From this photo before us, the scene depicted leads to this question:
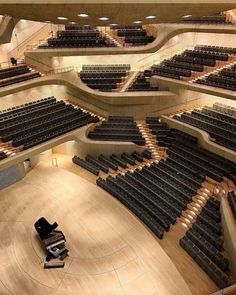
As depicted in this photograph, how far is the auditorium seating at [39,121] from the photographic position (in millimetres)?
9609

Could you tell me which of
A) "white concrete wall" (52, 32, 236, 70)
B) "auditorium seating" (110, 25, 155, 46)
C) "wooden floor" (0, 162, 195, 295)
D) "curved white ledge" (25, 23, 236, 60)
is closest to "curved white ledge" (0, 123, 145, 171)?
"wooden floor" (0, 162, 195, 295)

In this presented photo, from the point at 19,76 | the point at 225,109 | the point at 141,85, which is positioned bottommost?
the point at 225,109

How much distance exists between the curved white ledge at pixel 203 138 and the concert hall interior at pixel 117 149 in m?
0.05

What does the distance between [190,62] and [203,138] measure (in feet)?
14.4

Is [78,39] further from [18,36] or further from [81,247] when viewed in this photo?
[81,247]

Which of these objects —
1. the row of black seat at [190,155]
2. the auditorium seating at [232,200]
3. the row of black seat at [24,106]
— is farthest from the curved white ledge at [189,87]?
the row of black seat at [24,106]

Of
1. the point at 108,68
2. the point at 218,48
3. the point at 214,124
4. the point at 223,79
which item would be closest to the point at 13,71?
the point at 108,68

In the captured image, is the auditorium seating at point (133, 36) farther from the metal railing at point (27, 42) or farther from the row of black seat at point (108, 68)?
the metal railing at point (27, 42)

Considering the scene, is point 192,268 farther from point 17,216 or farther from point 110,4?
point 110,4

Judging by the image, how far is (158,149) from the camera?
33.3 ft

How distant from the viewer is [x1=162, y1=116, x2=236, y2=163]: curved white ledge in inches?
342

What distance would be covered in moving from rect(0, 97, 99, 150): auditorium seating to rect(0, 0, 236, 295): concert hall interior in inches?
1.8

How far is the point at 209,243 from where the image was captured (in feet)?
21.2

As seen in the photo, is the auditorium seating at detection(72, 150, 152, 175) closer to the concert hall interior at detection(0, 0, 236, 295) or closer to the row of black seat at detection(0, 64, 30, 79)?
the concert hall interior at detection(0, 0, 236, 295)
